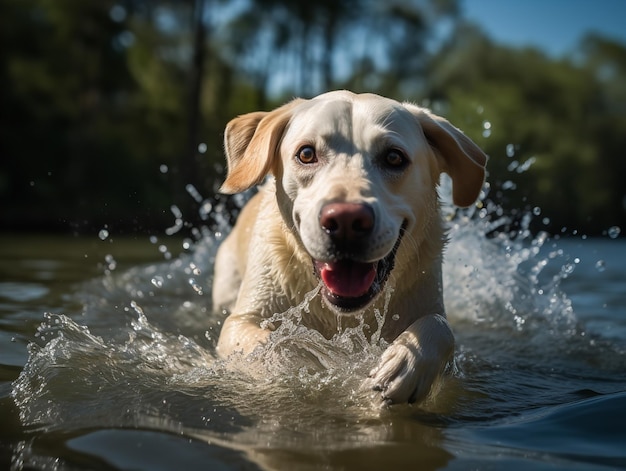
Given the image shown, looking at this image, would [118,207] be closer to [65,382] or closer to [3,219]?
[3,219]

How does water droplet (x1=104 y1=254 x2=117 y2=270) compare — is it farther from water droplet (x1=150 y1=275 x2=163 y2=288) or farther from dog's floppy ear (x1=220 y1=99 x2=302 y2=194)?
dog's floppy ear (x1=220 y1=99 x2=302 y2=194)

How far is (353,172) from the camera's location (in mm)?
3504

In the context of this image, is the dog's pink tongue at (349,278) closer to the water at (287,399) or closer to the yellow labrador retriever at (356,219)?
the yellow labrador retriever at (356,219)

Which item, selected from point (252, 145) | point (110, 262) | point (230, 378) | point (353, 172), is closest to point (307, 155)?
point (353, 172)

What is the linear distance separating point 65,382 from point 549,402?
2.29 metres

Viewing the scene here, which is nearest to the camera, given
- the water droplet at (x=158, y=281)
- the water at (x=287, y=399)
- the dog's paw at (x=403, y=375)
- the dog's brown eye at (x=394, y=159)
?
the water at (x=287, y=399)

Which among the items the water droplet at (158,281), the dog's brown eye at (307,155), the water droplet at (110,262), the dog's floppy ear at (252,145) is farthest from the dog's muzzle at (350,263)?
the water droplet at (110,262)

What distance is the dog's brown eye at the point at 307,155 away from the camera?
3736mm

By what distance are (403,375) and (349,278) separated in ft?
1.70

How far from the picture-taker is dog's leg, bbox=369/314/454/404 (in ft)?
10.2

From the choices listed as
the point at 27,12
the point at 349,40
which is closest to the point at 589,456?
the point at 27,12

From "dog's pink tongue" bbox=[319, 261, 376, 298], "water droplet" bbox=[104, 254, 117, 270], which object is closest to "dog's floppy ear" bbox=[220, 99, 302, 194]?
"dog's pink tongue" bbox=[319, 261, 376, 298]

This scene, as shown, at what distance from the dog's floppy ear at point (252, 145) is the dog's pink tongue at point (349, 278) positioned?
0.88m

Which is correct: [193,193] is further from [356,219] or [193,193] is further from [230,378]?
[356,219]
